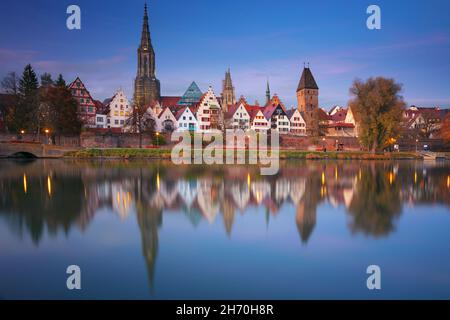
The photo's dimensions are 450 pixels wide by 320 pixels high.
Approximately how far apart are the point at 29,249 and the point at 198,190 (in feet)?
37.7

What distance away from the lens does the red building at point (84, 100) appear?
65.9 metres

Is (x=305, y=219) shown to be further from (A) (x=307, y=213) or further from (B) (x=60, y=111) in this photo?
(B) (x=60, y=111)

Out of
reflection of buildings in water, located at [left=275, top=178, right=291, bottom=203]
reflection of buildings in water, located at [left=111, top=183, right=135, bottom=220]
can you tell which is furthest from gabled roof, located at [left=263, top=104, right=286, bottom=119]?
reflection of buildings in water, located at [left=111, top=183, right=135, bottom=220]

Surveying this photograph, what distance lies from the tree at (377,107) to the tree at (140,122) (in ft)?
102

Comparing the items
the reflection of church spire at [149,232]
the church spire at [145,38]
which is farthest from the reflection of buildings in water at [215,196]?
the church spire at [145,38]

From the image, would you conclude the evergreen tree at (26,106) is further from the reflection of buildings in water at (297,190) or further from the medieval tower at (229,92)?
the medieval tower at (229,92)

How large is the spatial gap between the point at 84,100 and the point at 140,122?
14.6 m

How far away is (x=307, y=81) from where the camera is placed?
273 feet

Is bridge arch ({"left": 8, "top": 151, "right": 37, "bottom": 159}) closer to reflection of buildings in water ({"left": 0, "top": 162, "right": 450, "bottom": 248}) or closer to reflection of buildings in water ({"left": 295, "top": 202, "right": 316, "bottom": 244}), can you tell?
reflection of buildings in water ({"left": 0, "top": 162, "right": 450, "bottom": 248})

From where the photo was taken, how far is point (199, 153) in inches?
2146

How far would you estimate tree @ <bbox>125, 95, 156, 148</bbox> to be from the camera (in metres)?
59.8
